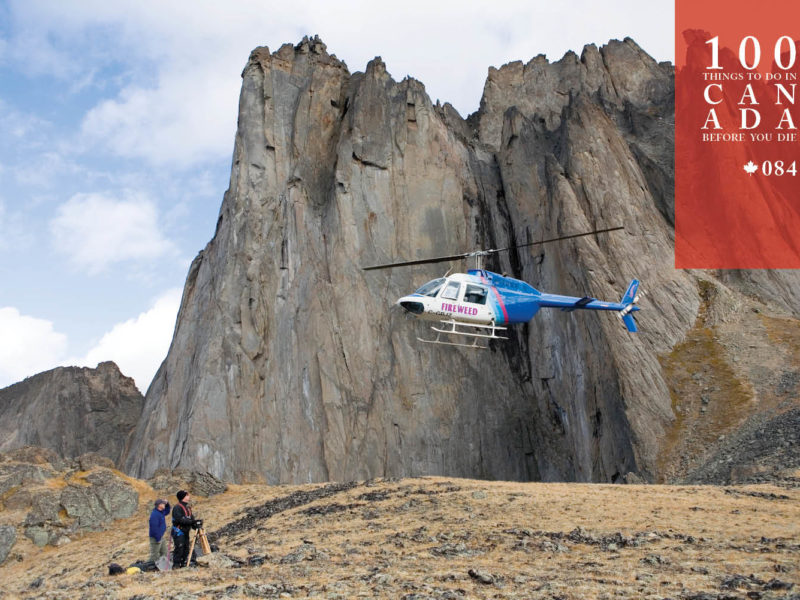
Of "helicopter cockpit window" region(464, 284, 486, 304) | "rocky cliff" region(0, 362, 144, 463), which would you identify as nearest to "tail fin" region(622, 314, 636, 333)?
"helicopter cockpit window" region(464, 284, 486, 304)

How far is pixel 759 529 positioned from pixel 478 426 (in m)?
27.1

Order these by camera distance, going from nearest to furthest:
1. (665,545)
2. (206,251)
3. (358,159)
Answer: (665,545), (358,159), (206,251)

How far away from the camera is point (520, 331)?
1710 inches

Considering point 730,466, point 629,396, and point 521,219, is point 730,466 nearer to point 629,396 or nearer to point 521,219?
point 629,396

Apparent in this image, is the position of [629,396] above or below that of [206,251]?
below

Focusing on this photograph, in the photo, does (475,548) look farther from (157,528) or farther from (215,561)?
(157,528)

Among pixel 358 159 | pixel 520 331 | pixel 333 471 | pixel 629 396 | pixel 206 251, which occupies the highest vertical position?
pixel 358 159

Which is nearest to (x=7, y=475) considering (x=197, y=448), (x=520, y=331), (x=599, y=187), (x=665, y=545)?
(x=197, y=448)

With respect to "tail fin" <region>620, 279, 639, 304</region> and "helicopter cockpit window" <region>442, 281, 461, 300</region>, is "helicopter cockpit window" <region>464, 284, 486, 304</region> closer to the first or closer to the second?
"helicopter cockpit window" <region>442, 281, 461, 300</region>

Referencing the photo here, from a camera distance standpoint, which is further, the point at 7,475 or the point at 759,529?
the point at 7,475

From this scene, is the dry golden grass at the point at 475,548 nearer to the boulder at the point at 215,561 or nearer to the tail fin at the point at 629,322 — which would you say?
the boulder at the point at 215,561

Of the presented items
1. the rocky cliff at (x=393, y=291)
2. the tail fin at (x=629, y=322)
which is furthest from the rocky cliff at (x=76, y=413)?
the tail fin at (x=629, y=322)

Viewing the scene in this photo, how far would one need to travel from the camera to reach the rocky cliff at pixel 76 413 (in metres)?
60.2

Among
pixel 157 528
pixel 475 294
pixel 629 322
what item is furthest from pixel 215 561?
pixel 629 322
